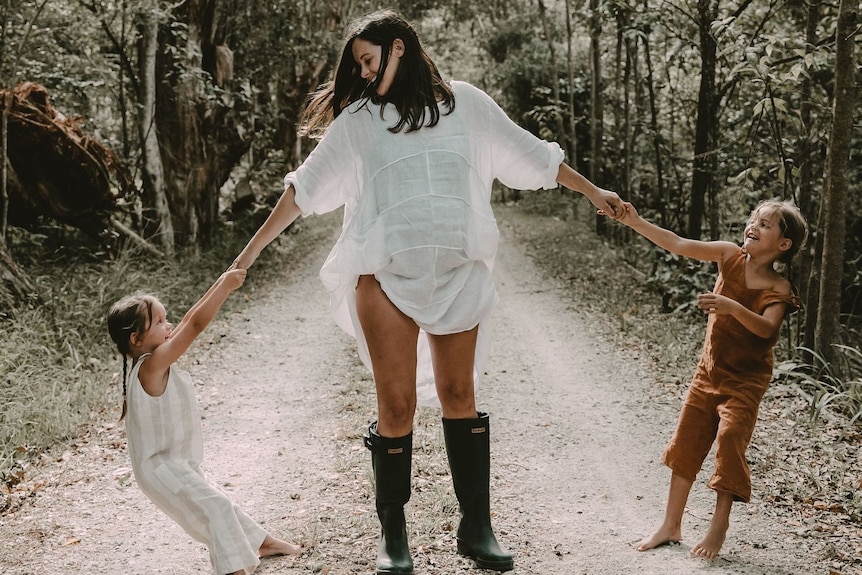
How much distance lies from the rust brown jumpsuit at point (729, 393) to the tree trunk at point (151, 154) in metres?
8.44

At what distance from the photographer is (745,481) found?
11.1 feet

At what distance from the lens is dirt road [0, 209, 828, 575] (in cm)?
361

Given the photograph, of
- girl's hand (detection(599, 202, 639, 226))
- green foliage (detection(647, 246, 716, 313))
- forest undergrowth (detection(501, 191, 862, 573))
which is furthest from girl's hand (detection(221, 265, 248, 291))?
green foliage (detection(647, 246, 716, 313))

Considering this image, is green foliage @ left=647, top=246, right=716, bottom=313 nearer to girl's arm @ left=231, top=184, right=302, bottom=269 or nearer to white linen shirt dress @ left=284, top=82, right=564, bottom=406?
white linen shirt dress @ left=284, top=82, right=564, bottom=406

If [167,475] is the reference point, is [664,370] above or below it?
below

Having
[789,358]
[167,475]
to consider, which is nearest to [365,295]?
[167,475]

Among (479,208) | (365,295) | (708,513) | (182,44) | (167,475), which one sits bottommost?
(708,513)

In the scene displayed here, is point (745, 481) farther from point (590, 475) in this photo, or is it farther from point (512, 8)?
point (512, 8)

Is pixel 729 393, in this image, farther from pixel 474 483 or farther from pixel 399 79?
pixel 399 79

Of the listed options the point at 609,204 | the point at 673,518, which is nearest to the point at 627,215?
the point at 609,204

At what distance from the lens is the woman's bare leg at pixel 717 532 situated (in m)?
3.42

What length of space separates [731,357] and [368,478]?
84.7 inches

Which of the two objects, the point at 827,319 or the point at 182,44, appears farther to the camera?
the point at 182,44

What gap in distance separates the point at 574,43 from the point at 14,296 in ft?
64.0
